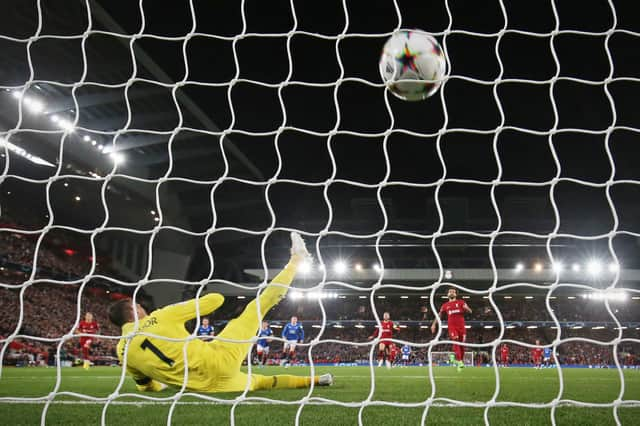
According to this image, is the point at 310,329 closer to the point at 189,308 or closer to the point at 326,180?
the point at 326,180

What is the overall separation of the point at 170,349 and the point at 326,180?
7161mm

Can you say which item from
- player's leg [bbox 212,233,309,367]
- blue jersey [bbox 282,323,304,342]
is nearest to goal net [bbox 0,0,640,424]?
player's leg [bbox 212,233,309,367]

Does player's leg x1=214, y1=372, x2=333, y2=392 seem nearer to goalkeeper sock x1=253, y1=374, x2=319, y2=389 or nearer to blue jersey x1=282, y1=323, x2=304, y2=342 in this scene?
goalkeeper sock x1=253, y1=374, x2=319, y2=389

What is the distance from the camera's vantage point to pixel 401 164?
74.4 ft

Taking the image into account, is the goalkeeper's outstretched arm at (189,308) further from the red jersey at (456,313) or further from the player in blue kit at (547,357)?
the player in blue kit at (547,357)

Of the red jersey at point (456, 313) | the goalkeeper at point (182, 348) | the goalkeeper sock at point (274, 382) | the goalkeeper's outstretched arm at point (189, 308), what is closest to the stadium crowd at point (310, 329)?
the red jersey at point (456, 313)

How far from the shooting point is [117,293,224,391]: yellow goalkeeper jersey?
3.46m

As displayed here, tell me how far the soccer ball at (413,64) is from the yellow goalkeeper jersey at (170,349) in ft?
6.17

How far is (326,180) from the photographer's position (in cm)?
1048

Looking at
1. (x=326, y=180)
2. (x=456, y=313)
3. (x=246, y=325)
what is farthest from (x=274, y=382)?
(x=326, y=180)

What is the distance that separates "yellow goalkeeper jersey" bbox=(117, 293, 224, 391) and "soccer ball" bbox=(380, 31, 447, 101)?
6.17ft

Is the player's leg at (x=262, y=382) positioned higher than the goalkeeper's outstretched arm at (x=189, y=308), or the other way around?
the goalkeeper's outstretched arm at (x=189, y=308)

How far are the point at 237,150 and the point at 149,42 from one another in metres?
9.02

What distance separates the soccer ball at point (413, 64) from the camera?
9.87 feet
